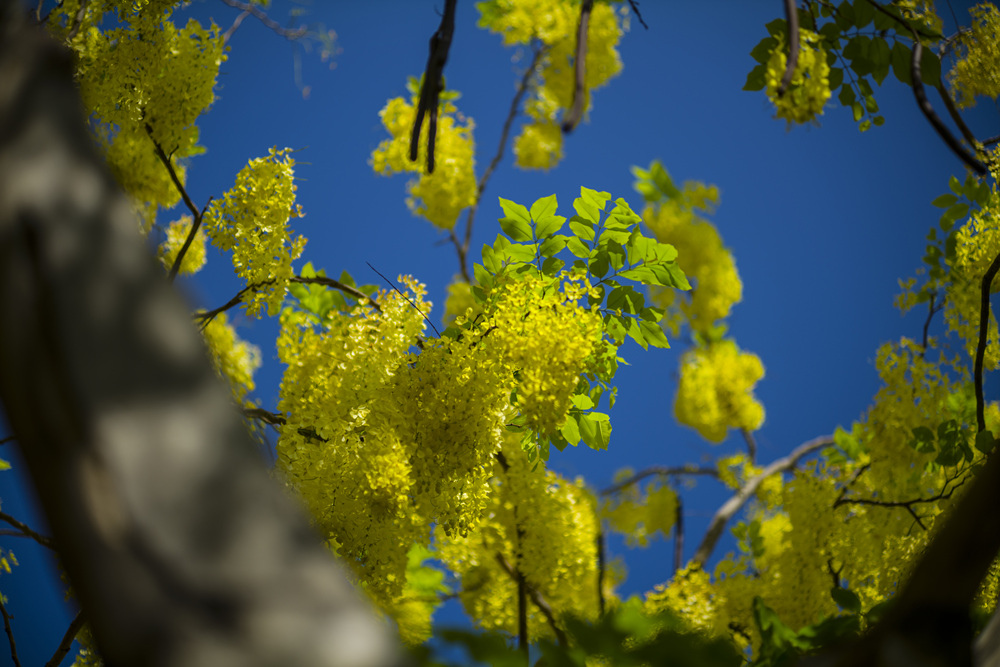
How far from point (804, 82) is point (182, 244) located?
57.9 inches

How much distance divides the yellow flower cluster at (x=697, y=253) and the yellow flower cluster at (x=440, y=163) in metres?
0.72

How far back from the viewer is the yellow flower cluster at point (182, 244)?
1.55 metres

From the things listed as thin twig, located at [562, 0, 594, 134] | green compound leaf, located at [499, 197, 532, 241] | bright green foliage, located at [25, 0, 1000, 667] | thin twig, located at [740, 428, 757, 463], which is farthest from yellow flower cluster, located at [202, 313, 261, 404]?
thin twig, located at [740, 428, 757, 463]

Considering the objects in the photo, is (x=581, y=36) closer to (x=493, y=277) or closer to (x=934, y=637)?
(x=934, y=637)

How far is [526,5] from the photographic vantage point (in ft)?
6.68

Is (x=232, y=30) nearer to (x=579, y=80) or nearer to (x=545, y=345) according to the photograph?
(x=545, y=345)

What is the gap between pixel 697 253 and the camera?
7.51 ft

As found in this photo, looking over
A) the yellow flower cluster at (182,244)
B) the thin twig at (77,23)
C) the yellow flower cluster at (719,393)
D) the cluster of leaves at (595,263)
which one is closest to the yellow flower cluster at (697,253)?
the yellow flower cluster at (719,393)

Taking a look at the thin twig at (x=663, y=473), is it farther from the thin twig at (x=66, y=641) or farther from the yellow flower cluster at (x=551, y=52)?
the thin twig at (x=66, y=641)

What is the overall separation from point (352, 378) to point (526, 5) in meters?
1.62

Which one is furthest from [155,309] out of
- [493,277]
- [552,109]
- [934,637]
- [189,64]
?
[552,109]

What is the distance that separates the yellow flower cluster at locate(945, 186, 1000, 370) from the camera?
1326 mm

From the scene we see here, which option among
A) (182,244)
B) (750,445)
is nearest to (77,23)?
(182,244)

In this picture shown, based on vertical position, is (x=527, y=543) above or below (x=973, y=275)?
below
